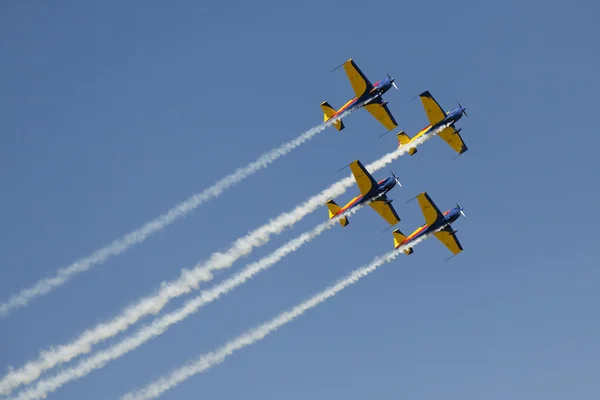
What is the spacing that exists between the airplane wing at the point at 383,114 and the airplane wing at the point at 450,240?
1109cm

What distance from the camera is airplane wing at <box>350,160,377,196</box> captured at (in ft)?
290

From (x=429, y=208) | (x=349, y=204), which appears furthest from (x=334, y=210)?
(x=429, y=208)

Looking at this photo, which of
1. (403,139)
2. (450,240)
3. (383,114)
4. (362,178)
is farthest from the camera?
(383,114)

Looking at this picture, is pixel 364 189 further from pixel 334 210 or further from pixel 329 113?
pixel 329 113

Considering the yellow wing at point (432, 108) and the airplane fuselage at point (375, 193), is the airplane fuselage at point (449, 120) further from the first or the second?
the airplane fuselage at point (375, 193)

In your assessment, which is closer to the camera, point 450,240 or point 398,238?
point 398,238

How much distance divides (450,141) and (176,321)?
1192 inches

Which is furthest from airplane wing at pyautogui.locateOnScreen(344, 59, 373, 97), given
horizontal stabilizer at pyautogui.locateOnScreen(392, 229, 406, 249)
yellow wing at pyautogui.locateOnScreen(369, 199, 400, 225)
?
horizontal stabilizer at pyautogui.locateOnScreen(392, 229, 406, 249)

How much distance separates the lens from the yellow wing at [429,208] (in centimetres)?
9031

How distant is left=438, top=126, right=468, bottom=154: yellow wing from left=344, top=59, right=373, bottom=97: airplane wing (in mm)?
8418

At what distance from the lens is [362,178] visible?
292 ft

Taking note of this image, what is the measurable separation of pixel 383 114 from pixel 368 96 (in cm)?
379

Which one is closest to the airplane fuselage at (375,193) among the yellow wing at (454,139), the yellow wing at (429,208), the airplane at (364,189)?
the airplane at (364,189)

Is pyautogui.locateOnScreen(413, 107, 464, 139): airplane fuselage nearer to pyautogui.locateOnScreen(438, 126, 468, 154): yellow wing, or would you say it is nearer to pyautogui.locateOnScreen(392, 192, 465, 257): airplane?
pyautogui.locateOnScreen(438, 126, 468, 154): yellow wing
